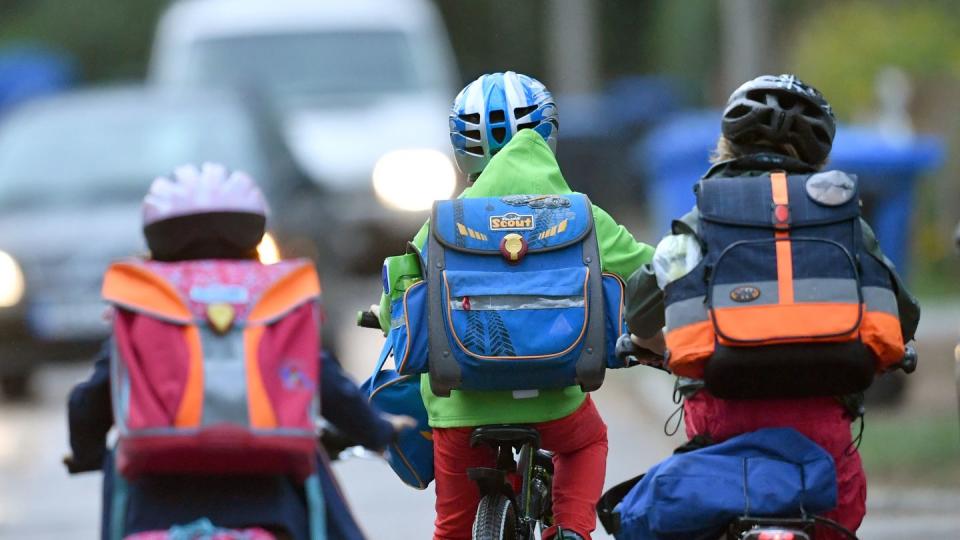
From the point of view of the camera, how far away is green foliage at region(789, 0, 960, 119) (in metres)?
21.3

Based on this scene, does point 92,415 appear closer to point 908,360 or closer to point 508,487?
point 508,487

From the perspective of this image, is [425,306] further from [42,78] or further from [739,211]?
[42,78]

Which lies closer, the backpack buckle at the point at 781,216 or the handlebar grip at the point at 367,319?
the backpack buckle at the point at 781,216

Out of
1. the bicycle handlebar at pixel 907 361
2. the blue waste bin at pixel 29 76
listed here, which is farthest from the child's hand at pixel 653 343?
the blue waste bin at pixel 29 76

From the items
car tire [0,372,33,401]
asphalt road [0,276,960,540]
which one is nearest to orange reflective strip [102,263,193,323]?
asphalt road [0,276,960,540]

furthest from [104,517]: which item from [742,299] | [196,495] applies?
[742,299]

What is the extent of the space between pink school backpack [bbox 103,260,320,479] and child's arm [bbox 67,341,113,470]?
0.09 metres

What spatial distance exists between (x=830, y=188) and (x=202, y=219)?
142cm

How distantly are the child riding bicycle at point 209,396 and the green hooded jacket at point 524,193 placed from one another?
0.61 m

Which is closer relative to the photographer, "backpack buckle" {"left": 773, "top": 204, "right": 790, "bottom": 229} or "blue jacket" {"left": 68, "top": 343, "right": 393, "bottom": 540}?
"blue jacket" {"left": 68, "top": 343, "right": 393, "bottom": 540}

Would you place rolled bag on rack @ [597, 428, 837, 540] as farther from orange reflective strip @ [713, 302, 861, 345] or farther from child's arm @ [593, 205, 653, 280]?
child's arm @ [593, 205, 653, 280]

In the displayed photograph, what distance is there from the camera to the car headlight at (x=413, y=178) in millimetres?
16203

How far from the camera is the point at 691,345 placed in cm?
493

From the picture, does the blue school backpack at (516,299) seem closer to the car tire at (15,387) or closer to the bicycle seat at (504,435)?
the bicycle seat at (504,435)
